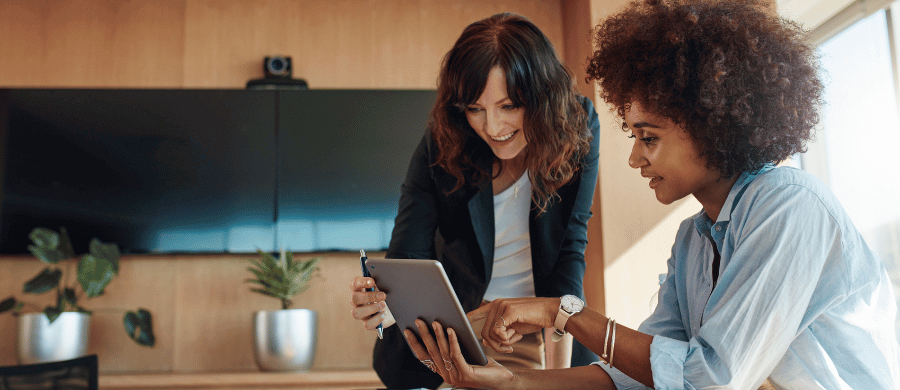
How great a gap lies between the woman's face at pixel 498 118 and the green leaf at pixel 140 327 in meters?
2.14

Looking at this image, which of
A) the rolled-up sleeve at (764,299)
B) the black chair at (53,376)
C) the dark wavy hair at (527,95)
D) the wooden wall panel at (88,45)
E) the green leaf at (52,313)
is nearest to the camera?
the rolled-up sleeve at (764,299)

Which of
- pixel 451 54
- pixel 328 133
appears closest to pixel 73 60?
pixel 328 133

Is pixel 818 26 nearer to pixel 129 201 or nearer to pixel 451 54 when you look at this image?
pixel 451 54

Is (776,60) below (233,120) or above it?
below

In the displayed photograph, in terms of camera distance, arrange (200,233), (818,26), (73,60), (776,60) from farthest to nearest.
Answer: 1. (73,60)
2. (200,233)
3. (818,26)
4. (776,60)

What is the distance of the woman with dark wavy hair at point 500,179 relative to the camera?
4.84ft

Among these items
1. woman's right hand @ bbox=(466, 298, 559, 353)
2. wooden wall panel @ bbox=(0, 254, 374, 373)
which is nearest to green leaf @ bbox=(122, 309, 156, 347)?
wooden wall panel @ bbox=(0, 254, 374, 373)

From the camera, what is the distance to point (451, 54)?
1.53m

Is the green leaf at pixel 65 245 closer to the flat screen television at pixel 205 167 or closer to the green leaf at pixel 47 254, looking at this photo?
the green leaf at pixel 47 254

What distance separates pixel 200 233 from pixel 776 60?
2917 mm

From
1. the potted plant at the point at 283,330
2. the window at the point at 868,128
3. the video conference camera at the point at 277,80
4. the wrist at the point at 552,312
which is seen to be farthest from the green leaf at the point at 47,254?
the window at the point at 868,128

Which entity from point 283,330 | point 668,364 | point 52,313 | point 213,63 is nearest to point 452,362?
point 668,364

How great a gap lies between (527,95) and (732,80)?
0.61 metres

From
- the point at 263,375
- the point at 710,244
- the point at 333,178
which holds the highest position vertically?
the point at 333,178
